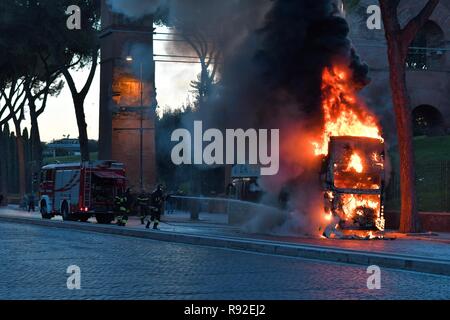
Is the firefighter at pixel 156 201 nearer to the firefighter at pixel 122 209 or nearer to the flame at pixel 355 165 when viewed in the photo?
the firefighter at pixel 122 209

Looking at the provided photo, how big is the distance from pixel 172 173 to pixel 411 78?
876 inches

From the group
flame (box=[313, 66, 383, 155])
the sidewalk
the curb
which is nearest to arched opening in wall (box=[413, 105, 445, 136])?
flame (box=[313, 66, 383, 155])

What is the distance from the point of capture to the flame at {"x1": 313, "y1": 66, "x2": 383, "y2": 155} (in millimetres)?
25234

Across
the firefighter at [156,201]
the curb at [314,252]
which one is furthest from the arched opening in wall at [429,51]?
the curb at [314,252]

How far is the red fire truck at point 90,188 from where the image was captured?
35.8 meters

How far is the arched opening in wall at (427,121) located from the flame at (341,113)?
27.7 metres

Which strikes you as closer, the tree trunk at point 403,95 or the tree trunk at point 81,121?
the tree trunk at point 403,95

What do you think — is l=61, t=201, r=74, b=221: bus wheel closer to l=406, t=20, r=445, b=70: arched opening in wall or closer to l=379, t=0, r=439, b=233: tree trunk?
l=379, t=0, r=439, b=233: tree trunk
